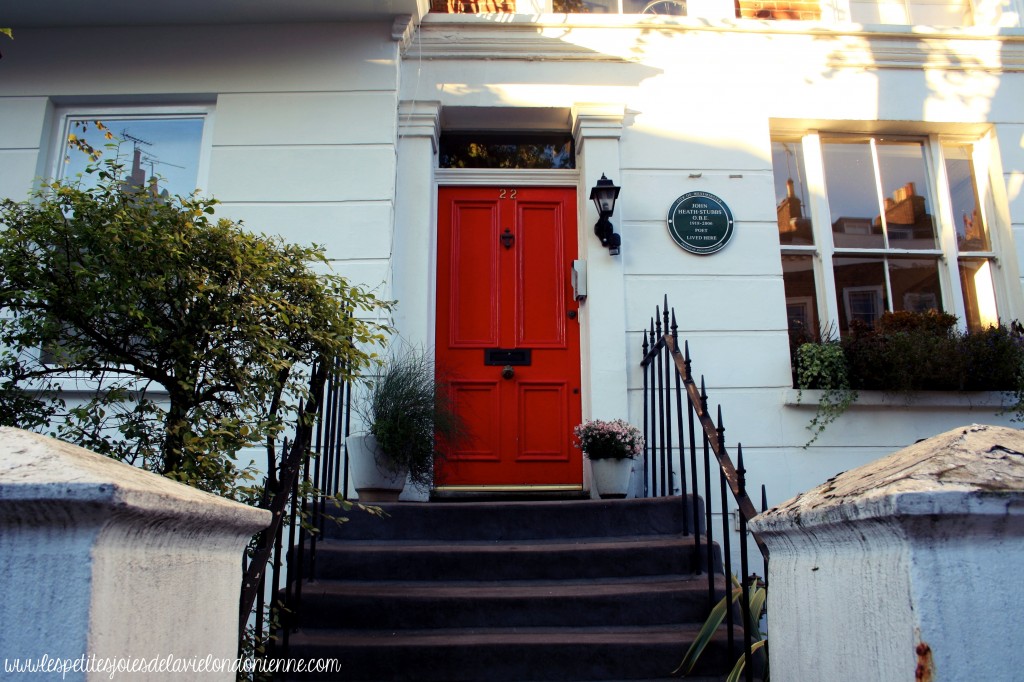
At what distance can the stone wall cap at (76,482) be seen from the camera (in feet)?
3.83

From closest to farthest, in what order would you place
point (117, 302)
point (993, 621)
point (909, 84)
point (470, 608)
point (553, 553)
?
1. point (993, 621)
2. point (117, 302)
3. point (470, 608)
4. point (553, 553)
5. point (909, 84)

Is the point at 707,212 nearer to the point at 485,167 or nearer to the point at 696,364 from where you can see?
the point at 696,364

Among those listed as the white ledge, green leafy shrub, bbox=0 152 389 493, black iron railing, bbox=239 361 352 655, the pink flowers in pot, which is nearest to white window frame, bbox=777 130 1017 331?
the white ledge

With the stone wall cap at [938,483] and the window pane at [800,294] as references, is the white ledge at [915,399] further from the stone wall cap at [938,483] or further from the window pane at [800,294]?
the stone wall cap at [938,483]


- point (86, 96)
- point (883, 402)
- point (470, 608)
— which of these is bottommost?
point (470, 608)

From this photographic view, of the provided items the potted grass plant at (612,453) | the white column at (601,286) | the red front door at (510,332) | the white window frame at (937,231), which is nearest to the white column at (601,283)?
the white column at (601,286)

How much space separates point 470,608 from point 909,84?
4.97 meters

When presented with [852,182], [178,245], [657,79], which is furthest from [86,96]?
[852,182]

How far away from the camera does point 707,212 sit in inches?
213

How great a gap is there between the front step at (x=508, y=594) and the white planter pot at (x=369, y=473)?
1.21 ft

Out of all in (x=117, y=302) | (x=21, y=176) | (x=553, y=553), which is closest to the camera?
(x=117, y=302)

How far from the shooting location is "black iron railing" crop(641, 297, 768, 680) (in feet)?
9.32

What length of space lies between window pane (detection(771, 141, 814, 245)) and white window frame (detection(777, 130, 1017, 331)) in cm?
4

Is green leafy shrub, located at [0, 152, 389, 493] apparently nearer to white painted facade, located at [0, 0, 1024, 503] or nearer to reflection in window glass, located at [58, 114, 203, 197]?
white painted facade, located at [0, 0, 1024, 503]
